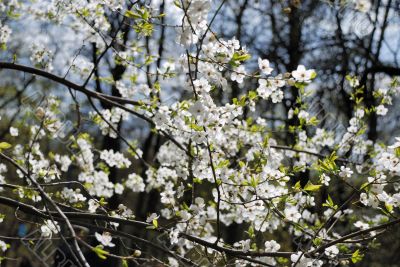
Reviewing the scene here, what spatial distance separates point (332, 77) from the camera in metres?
7.70

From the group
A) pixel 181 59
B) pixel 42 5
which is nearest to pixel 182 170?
pixel 181 59

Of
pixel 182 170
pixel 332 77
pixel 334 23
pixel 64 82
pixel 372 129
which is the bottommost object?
pixel 182 170

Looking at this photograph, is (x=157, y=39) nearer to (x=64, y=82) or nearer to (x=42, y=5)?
(x=42, y=5)

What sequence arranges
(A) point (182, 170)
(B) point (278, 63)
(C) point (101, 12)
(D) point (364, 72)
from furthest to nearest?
(B) point (278, 63), (D) point (364, 72), (C) point (101, 12), (A) point (182, 170)

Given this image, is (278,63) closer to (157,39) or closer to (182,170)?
(157,39)

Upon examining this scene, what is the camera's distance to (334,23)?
26.2 ft

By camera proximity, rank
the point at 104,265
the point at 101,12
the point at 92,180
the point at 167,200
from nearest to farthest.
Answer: the point at 167,200 → the point at 101,12 → the point at 92,180 → the point at 104,265

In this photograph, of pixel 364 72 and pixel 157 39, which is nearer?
pixel 364 72

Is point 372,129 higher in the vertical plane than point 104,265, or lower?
higher

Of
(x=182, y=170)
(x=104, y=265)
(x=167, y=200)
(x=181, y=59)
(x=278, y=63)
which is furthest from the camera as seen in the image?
(x=278, y=63)

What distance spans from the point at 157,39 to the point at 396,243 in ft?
18.9

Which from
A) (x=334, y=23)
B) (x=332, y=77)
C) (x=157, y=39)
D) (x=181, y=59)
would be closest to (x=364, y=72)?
(x=332, y=77)

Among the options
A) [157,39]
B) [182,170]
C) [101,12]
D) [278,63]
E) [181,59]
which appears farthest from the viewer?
[157,39]

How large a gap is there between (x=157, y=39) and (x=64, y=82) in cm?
606
